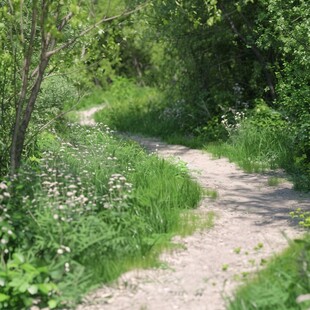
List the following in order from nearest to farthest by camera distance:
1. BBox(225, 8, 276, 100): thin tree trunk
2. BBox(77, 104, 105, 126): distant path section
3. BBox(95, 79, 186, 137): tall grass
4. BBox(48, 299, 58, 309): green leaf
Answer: BBox(48, 299, 58, 309): green leaf
BBox(225, 8, 276, 100): thin tree trunk
BBox(95, 79, 186, 137): tall grass
BBox(77, 104, 105, 126): distant path section

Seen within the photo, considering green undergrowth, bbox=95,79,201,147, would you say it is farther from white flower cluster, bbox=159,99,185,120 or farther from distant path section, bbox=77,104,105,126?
distant path section, bbox=77,104,105,126

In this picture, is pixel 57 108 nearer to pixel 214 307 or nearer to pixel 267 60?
pixel 267 60

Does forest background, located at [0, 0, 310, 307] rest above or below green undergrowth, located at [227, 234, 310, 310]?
above

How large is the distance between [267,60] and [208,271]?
8.64m

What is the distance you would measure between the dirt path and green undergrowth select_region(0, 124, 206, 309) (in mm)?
164

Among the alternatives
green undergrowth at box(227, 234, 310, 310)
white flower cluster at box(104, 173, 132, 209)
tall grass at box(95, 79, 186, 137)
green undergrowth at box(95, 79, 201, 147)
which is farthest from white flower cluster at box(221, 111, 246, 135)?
green undergrowth at box(227, 234, 310, 310)

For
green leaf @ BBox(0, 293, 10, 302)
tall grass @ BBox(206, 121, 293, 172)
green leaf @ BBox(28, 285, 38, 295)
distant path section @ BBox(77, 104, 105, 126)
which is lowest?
green leaf @ BBox(0, 293, 10, 302)

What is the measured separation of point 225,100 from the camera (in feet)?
45.1

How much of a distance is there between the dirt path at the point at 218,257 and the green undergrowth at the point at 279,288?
175mm

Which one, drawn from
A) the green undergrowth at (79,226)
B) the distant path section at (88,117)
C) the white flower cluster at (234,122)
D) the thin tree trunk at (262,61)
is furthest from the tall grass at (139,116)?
→ the green undergrowth at (79,226)

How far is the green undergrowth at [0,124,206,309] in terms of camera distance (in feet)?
16.9

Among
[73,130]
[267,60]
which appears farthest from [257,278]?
[267,60]

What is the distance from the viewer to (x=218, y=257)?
226 inches

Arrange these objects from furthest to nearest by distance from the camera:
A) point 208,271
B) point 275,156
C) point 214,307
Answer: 1. point 275,156
2. point 208,271
3. point 214,307
